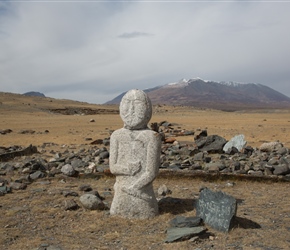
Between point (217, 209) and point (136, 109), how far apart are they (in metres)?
2.78

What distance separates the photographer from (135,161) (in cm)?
838

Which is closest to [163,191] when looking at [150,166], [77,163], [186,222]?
[150,166]

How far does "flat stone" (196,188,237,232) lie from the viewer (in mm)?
7293

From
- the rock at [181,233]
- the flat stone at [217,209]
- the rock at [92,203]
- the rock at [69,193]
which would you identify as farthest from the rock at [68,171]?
the rock at [181,233]

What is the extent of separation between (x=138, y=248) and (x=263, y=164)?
314 inches

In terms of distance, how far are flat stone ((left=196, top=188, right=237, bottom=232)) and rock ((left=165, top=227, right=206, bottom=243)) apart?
417mm

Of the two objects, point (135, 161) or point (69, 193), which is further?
point (69, 193)

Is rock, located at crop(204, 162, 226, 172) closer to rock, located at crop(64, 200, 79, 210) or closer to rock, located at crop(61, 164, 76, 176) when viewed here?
rock, located at crop(61, 164, 76, 176)

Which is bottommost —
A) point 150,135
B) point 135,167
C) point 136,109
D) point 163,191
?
point 163,191

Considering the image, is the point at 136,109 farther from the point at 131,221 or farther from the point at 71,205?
the point at 71,205

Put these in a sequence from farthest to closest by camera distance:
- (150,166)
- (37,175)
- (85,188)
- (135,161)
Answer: (37,175), (85,188), (135,161), (150,166)

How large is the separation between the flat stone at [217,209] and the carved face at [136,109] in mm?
2115

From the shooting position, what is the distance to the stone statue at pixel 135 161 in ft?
27.1

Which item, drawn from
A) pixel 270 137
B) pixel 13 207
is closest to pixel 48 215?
pixel 13 207
